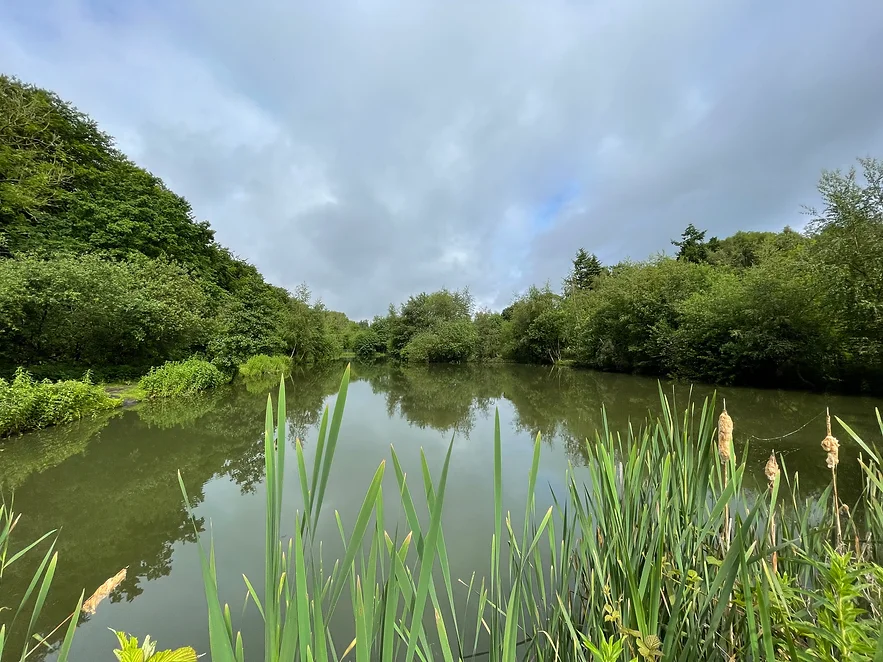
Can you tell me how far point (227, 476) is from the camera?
176 inches

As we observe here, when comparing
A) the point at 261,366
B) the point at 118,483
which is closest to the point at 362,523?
the point at 118,483

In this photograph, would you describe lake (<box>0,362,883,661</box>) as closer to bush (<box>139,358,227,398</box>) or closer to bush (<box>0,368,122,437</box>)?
bush (<box>0,368,122,437</box>)

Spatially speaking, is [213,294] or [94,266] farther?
[213,294]

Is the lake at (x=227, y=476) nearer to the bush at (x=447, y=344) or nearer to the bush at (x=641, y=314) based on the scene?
the bush at (x=641, y=314)

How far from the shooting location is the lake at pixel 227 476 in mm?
2377

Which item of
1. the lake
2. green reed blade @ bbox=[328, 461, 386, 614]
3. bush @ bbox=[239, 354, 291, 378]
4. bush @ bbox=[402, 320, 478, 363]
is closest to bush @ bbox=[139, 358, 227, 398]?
the lake

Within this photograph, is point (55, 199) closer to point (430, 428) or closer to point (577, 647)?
point (430, 428)

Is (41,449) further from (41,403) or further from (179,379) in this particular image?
(179,379)

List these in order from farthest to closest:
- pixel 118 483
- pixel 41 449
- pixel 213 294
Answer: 1. pixel 213 294
2. pixel 41 449
3. pixel 118 483

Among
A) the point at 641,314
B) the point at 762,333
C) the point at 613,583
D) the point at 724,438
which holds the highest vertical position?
the point at 641,314

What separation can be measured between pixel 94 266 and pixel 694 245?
30.3 m

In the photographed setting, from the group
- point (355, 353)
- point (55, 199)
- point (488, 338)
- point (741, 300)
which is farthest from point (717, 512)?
point (355, 353)

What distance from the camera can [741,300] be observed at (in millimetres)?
10805

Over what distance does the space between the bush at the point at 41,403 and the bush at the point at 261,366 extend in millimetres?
6485
